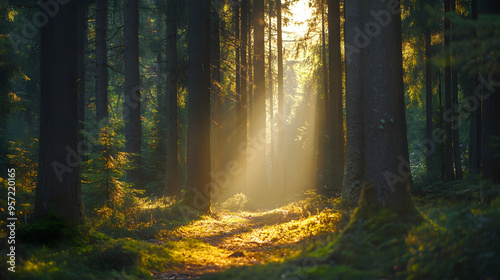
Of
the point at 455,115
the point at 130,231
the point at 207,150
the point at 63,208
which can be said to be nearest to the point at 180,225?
the point at 130,231

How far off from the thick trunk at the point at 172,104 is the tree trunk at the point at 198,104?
116 inches

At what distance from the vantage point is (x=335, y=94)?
20016 millimetres

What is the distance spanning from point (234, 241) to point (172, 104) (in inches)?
347

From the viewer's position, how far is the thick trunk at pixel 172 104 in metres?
17.6

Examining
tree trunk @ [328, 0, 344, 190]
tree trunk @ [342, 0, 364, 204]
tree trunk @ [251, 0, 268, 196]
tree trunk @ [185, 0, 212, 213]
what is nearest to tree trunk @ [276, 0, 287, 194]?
tree trunk @ [251, 0, 268, 196]

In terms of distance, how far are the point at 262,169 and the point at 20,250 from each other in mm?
20094

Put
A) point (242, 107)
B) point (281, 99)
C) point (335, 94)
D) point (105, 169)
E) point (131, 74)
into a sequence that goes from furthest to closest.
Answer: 1. point (281, 99)
2. point (242, 107)
3. point (335, 94)
4. point (131, 74)
5. point (105, 169)

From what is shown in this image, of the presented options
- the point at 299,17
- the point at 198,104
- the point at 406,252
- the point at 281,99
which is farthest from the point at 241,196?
the point at 406,252

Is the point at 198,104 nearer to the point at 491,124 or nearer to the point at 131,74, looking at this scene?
the point at 131,74

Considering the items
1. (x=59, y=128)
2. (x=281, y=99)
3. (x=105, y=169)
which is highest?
(x=281, y=99)

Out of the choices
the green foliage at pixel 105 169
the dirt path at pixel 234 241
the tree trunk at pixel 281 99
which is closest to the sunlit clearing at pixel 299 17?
the tree trunk at pixel 281 99

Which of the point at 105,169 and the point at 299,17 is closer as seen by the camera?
the point at 105,169

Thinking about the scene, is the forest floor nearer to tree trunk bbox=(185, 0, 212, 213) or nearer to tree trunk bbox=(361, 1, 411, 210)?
tree trunk bbox=(185, 0, 212, 213)

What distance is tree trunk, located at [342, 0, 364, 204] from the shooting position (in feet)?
37.6
